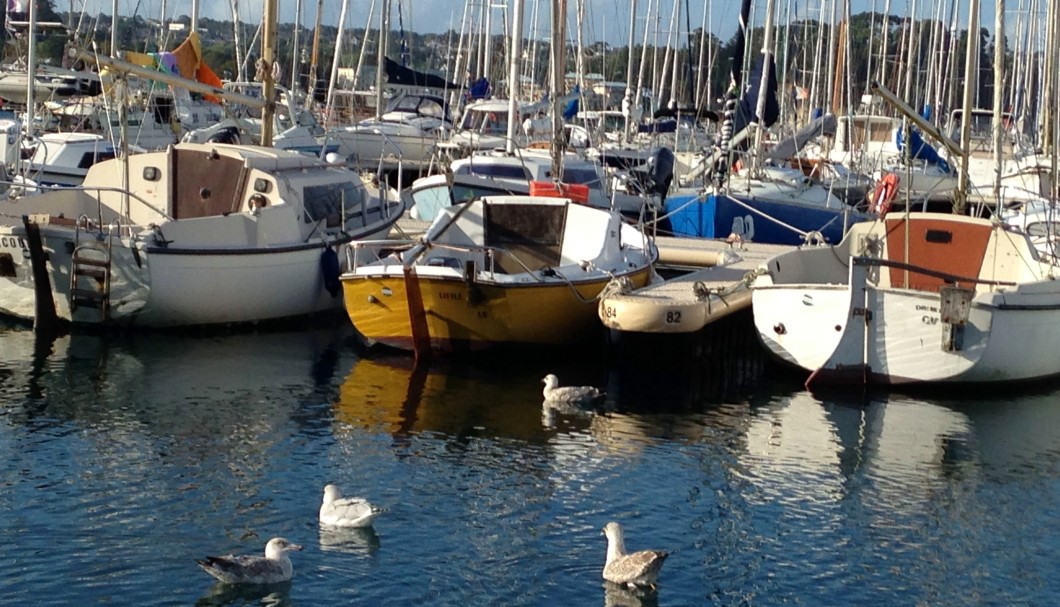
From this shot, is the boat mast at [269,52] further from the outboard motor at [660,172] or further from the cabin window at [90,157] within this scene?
the outboard motor at [660,172]

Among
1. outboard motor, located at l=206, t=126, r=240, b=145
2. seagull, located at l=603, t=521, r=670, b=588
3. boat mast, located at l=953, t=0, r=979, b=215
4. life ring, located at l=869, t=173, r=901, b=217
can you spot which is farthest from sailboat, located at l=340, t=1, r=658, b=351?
outboard motor, located at l=206, t=126, r=240, b=145

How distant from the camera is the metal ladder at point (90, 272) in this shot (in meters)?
22.1

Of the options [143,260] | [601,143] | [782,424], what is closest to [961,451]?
[782,424]

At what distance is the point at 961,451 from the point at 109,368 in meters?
10.7

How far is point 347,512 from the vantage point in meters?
13.9

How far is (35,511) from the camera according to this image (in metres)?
14.4

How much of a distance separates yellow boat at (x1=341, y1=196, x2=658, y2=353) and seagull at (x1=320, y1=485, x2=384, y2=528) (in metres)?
6.96

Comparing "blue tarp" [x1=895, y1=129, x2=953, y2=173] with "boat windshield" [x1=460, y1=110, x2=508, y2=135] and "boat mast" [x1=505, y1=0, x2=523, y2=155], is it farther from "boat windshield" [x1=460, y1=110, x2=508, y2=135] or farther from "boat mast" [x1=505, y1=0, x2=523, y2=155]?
"boat mast" [x1=505, y1=0, x2=523, y2=155]

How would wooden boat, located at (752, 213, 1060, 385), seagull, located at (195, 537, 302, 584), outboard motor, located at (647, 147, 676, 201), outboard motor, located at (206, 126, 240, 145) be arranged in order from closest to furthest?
1. seagull, located at (195, 537, 302, 584)
2. wooden boat, located at (752, 213, 1060, 385)
3. outboard motor, located at (647, 147, 676, 201)
4. outboard motor, located at (206, 126, 240, 145)

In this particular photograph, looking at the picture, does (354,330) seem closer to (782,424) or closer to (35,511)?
(782,424)

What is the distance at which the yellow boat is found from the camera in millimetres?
21297

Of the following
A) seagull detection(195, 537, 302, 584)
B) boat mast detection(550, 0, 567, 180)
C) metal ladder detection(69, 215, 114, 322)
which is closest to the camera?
seagull detection(195, 537, 302, 584)

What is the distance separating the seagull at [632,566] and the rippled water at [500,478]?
0.45ft

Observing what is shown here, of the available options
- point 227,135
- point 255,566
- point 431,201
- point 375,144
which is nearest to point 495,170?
point 431,201
